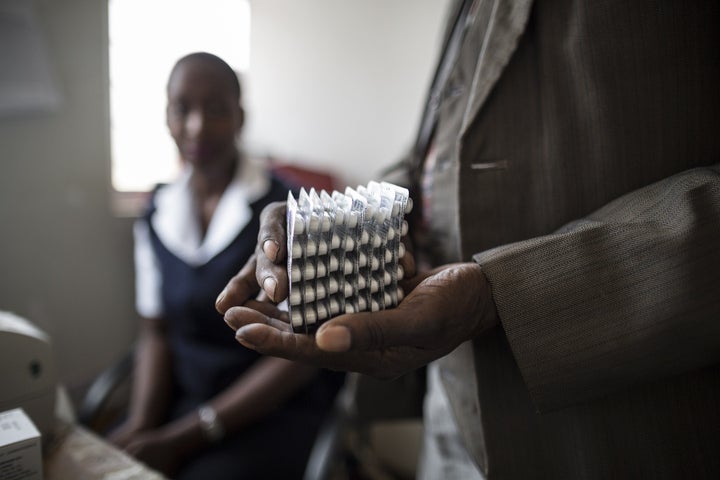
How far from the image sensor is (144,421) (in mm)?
1424

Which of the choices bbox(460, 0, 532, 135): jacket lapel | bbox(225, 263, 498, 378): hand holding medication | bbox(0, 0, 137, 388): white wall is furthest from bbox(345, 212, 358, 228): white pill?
bbox(0, 0, 137, 388): white wall

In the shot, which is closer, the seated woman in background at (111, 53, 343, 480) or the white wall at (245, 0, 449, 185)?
the seated woman in background at (111, 53, 343, 480)

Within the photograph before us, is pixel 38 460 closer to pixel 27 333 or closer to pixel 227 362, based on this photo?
pixel 27 333

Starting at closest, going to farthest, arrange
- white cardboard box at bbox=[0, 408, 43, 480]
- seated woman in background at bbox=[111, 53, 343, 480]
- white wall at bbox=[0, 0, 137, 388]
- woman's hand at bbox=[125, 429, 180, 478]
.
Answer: white cardboard box at bbox=[0, 408, 43, 480] < seated woman in background at bbox=[111, 53, 343, 480] < woman's hand at bbox=[125, 429, 180, 478] < white wall at bbox=[0, 0, 137, 388]

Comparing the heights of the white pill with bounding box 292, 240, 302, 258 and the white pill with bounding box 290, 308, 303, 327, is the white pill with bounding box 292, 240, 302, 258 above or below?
above

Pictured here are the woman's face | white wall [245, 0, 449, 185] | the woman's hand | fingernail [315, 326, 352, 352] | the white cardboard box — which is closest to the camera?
fingernail [315, 326, 352, 352]

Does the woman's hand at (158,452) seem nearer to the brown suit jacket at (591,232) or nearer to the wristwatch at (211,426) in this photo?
the wristwatch at (211,426)

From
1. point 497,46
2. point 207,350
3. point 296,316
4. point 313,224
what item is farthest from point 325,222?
point 207,350

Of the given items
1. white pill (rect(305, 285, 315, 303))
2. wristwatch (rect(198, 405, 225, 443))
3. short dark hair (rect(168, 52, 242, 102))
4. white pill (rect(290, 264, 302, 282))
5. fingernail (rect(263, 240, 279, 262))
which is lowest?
wristwatch (rect(198, 405, 225, 443))

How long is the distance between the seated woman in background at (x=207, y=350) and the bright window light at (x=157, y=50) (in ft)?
0.33

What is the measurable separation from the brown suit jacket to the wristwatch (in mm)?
676

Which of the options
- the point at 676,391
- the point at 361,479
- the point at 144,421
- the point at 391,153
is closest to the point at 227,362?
the point at 144,421

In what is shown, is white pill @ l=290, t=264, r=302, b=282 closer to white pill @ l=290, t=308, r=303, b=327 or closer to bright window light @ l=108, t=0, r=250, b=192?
white pill @ l=290, t=308, r=303, b=327

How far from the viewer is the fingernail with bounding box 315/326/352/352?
524mm
